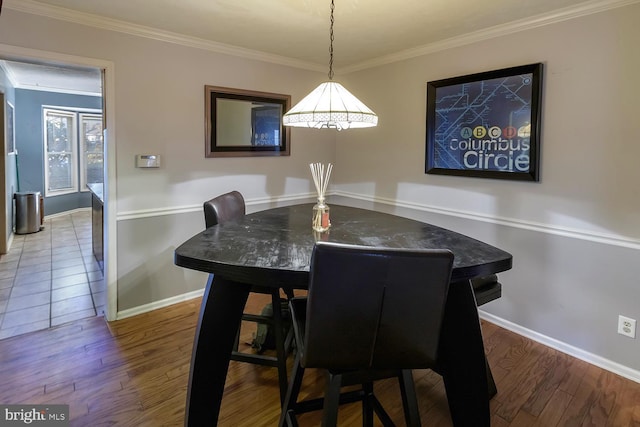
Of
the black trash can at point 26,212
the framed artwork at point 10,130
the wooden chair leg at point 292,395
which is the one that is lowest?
the wooden chair leg at point 292,395

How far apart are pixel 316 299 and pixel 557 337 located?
7.10 feet

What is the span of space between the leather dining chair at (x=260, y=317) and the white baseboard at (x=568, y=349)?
1636mm

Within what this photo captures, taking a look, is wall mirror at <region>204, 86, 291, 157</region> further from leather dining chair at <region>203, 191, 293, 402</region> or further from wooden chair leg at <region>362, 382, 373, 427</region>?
wooden chair leg at <region>362, 382, 373, 427</region>

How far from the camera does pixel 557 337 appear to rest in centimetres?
252

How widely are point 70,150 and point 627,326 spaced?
8.14 metres

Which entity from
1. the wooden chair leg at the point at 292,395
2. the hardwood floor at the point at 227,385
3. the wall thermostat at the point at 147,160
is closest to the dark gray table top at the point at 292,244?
the wooden chair leg at the point at 292,395

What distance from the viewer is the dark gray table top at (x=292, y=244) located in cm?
135

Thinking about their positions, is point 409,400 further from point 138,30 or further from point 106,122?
point 138,30

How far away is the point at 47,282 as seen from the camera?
355 centimetres

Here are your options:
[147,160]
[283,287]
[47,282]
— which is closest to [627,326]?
[283,287]

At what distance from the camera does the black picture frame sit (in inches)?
98.6

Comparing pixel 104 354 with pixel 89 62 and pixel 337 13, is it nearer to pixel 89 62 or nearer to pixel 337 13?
pixel 89 62

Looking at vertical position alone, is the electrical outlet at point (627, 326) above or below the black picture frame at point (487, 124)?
below

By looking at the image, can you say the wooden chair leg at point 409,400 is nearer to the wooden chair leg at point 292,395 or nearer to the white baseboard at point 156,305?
the wooden chair leg at point 292,395
